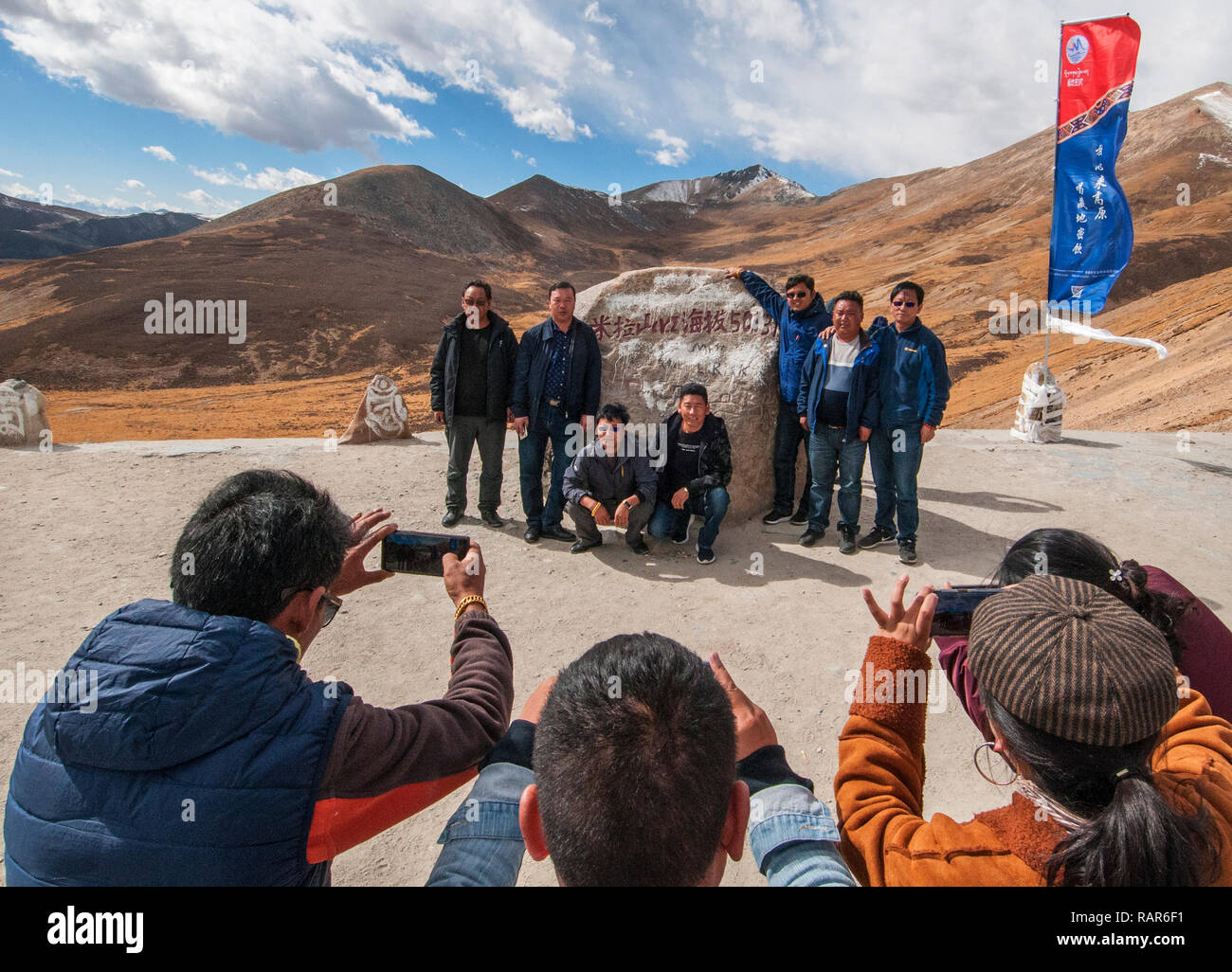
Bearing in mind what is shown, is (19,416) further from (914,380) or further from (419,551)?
(914,380)

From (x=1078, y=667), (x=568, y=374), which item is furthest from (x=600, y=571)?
(x=1078, y=667)

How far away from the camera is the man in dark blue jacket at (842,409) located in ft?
15.8

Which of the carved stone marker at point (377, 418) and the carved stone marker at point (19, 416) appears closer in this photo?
the carved stone marker at point (19, 416)

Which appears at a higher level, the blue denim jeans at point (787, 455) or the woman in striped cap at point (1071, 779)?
the blue denim jeans at point (787, 455)

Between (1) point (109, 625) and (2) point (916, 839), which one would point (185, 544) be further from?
(2) point (916, 839)

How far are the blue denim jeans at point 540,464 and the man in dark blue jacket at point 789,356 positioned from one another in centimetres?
168

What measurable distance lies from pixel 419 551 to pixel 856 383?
355cm

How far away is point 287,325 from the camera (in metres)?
22.9

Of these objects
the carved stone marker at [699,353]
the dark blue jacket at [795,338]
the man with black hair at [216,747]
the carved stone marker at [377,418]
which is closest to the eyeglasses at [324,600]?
the man with black hair at [216,747]

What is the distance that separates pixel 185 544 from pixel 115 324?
25.5 m

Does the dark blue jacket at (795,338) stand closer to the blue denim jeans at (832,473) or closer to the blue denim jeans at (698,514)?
the blue denim jeans at (832,473)

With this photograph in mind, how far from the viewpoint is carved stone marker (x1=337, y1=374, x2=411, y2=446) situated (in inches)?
312

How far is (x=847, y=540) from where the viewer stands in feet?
16.3
